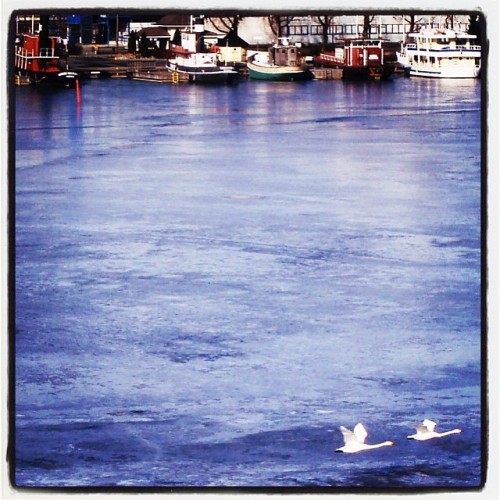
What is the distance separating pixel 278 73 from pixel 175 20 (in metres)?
0.40

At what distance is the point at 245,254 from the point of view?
171 inches

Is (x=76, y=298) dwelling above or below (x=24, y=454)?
above

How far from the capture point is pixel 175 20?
4.07 m

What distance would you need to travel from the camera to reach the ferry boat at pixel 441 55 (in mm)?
4090

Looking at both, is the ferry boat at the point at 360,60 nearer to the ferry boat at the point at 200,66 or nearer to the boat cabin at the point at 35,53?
the ferry boat at the point at 200,66

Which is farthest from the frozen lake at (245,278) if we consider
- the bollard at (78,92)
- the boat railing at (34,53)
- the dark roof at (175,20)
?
the dark roof at (175,20)

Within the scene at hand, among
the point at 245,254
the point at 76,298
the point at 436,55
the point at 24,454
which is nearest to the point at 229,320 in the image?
the point at 245,254

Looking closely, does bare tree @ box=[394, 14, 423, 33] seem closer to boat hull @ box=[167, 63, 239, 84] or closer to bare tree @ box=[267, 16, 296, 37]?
bare tree @ box=[267, 16, 296, 37]

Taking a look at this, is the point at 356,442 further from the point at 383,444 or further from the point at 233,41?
the point at 233,41

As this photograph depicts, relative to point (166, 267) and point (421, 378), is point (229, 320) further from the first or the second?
point (421, 378)

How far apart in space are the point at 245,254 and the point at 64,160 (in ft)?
2.15

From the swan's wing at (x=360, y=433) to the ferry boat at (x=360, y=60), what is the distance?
1094mm

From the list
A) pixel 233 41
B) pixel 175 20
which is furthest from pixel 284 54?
pixel 175 20
